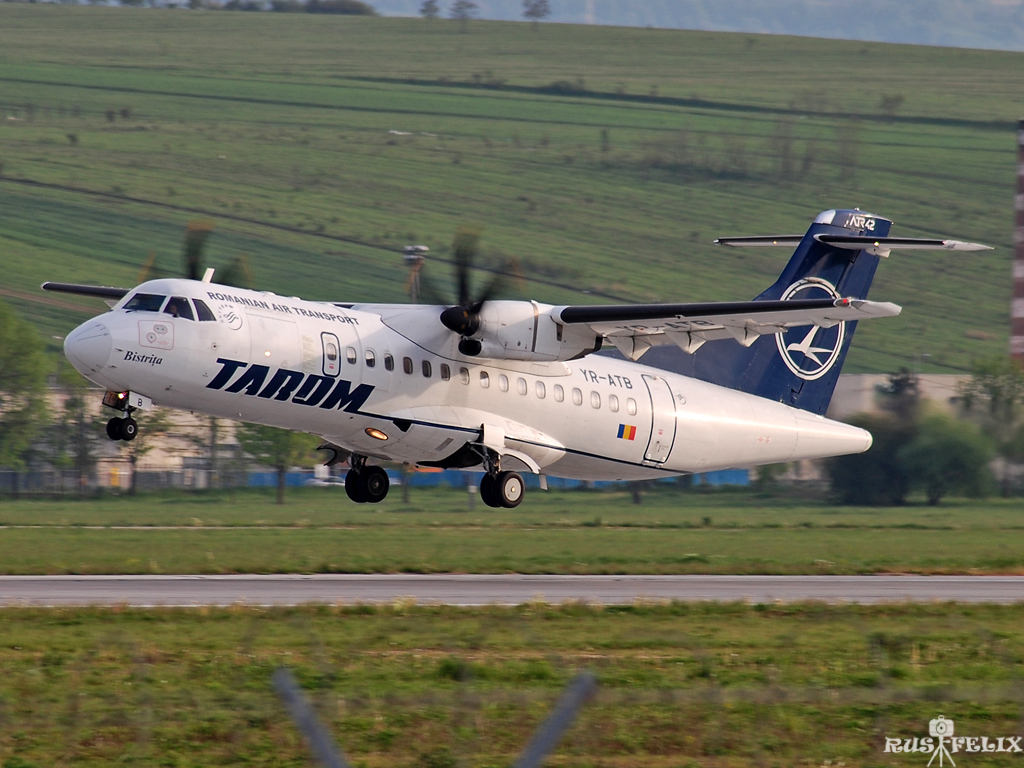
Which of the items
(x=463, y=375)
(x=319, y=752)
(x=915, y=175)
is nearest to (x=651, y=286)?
(x=915, y=175)

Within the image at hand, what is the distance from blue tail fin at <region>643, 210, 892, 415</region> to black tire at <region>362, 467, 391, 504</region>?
275 inches

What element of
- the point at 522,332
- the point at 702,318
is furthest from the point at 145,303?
the point at 702,318

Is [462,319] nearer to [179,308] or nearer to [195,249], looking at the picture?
[195,249]

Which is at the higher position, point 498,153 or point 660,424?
point 498,153

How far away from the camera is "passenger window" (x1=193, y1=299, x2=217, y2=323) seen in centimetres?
2138

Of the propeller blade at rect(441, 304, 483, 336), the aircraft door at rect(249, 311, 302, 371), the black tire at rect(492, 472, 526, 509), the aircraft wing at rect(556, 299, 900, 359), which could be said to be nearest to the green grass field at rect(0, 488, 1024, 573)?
the black tire at rect(492, 472, 526, 509)

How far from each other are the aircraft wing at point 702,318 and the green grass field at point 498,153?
68.2 metres

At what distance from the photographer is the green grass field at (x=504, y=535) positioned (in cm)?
2762

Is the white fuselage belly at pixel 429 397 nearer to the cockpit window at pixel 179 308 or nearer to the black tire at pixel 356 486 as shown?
the cockpit window at pixel 179 308

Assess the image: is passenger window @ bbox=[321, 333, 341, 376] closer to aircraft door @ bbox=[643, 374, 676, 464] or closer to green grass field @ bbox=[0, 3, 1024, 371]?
aircraft door @ bbox=[643, 374, 676, 464]

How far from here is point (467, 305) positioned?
79.3ft

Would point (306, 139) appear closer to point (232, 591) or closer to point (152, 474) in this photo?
point (152, 474)

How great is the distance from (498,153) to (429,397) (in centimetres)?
11993

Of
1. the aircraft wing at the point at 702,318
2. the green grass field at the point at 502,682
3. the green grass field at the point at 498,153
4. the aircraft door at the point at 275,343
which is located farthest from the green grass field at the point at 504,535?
the green grass field at the point at 498,153
